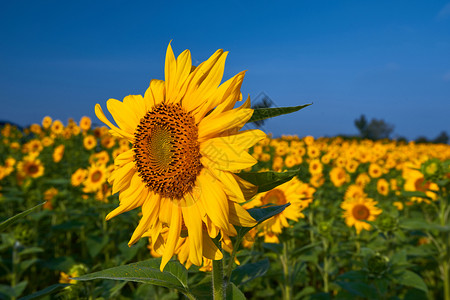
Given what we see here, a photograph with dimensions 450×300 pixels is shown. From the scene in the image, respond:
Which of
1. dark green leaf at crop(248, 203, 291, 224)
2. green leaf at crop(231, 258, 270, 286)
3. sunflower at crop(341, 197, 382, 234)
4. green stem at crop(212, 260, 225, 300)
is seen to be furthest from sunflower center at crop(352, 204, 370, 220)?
green stem at crop(212, 260, 225, 300)

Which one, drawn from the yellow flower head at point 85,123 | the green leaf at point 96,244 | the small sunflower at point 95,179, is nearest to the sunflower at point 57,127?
the yellow flower head at point 85,123

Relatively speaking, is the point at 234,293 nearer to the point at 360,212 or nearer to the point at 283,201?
the point at 283,201

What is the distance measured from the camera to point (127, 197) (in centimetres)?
119

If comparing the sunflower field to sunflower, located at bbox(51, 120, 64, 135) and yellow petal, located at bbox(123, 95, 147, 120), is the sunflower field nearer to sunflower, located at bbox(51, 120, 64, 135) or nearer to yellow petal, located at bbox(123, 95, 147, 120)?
yellow petal, located at bbox(123, 95, 147, 120)

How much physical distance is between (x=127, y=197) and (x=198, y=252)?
328 mm

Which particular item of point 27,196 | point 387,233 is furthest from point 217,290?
point 27,196

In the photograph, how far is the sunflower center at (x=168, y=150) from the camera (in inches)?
42.8

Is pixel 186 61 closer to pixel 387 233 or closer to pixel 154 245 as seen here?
pixel 154 245

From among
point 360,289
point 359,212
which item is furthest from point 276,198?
point 359,212

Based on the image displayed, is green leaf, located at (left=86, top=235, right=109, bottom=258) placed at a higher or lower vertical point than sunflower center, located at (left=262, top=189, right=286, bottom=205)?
lower

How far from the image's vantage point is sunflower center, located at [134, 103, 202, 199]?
42.8 inches

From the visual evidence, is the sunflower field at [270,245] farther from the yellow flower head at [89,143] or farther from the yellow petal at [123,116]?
the yellow flower head at [89,143]

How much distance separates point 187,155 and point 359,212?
355 centimetres

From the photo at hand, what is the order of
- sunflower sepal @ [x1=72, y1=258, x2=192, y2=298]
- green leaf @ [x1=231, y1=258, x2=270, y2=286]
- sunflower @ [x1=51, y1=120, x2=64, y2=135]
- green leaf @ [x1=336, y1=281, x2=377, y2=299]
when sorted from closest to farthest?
sunflower sepal @ [x1=72, y1=258, x2=192, y2=298] → green leaf @ [x1=231, y1=258, x2=270, y2=286] → green leaf @ [x1=336, y1=281, x2=377, y2=299] → sunflower @ [x1=51, y1=120, x2=64, y2=135]
